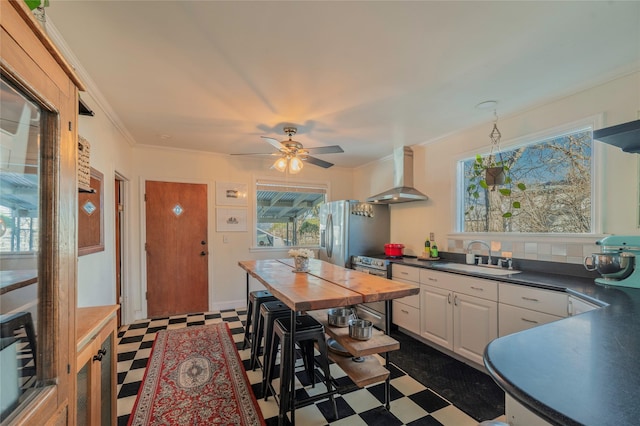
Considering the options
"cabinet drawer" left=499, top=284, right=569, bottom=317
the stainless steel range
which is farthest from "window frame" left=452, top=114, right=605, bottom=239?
the stainless steel range

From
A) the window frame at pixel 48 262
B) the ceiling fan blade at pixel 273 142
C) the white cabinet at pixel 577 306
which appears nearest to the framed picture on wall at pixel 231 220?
the ceiling fan blade at pixel 273 142

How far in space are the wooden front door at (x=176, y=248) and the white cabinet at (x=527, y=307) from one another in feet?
12.3

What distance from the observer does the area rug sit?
72.9 inches

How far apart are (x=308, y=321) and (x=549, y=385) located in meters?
1.61

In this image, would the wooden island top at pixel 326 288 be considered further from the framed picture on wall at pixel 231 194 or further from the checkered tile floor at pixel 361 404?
the framed picture on wall at pixel 231 194

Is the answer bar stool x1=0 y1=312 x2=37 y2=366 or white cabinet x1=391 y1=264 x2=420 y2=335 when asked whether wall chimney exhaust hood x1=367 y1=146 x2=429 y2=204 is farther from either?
bar stool x1=0 y1=312 x2=37 y2=366

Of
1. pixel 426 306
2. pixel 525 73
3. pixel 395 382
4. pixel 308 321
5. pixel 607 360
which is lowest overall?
pixel 395 382

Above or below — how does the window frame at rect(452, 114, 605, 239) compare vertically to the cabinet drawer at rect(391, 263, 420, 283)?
above

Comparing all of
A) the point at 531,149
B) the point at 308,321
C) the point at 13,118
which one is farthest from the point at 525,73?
the point at 13,118

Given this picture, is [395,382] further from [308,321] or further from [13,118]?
[13,118]

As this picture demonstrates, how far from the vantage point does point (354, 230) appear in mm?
4016

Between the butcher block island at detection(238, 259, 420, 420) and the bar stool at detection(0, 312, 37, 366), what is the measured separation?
3.39 feet

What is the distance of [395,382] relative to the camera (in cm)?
229

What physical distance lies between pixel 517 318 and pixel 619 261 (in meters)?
0.74
